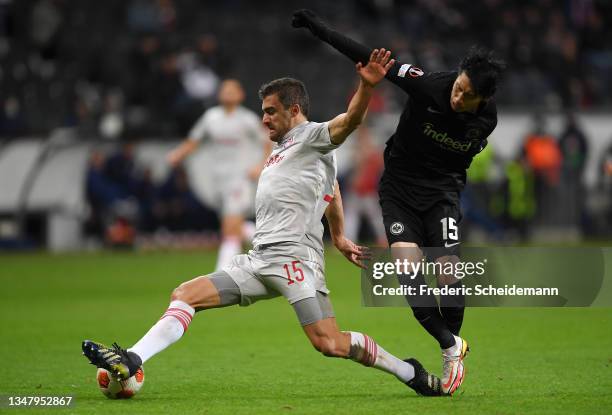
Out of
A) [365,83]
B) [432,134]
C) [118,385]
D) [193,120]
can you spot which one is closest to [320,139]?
[365,83]

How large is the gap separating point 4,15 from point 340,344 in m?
19.9

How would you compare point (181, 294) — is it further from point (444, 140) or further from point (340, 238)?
point (444, 140)

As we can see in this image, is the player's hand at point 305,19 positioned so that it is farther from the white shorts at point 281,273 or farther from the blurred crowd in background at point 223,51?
the blurred crowd in background at point 223,51

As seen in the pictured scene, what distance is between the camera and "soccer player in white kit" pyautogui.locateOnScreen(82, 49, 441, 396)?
7.75 m

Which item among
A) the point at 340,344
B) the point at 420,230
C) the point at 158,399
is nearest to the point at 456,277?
the point at 420,230

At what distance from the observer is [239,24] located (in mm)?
27297

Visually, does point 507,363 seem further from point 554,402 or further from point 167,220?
point 167,220

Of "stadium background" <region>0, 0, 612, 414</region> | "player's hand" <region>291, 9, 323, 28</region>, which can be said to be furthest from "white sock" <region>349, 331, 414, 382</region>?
"stadium background" <region>0, 0, 612, 414</region>

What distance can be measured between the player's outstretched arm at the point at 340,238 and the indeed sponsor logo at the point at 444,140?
75 centimetres

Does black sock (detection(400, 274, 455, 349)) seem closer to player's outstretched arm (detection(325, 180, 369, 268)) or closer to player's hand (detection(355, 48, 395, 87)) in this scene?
player's outstretched arm (detection(325, 180, 369, 268))

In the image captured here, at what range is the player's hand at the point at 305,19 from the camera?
7.96 meters

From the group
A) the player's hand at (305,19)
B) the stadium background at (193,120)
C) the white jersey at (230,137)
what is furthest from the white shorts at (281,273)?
the white jersey at (230,137)

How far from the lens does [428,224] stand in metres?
8.48

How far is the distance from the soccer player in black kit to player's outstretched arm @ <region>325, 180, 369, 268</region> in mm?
332
